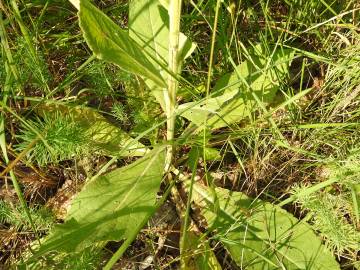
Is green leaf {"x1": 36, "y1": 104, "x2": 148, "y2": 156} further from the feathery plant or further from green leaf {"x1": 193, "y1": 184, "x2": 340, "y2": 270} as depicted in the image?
green leaf {"x1": 193, "y1": 184, "x2": 340, "y2": 270}

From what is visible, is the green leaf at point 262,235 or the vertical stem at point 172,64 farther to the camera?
the green leaf at point 262,235

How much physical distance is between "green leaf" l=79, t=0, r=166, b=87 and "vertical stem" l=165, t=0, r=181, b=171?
0.07m

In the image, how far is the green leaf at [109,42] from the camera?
1.19 m

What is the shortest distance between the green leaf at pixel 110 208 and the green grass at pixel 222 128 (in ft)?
0.30

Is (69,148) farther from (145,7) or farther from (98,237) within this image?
(145,7)

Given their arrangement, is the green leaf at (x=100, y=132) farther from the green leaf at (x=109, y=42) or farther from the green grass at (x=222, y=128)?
the green leaf at (x=109, y=42)

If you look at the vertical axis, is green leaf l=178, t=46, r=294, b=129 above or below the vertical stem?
below

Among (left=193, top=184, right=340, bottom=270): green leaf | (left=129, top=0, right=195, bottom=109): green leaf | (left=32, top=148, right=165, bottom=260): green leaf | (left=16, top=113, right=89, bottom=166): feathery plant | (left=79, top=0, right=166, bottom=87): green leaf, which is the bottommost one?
(left=193, top=184, right=340, bottom=270): green leaf

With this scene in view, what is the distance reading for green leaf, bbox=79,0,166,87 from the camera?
119 centimetres

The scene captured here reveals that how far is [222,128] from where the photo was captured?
2.02 meters

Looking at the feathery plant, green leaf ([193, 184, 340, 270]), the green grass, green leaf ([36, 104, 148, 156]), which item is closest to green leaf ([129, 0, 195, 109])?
the green grass

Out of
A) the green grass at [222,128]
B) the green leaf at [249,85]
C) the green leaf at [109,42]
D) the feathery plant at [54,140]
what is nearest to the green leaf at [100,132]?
the green grass at [222,128]

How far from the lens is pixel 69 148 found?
1622 millimetres

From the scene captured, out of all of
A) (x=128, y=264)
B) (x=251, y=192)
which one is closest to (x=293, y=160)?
(x=251, y=192)
